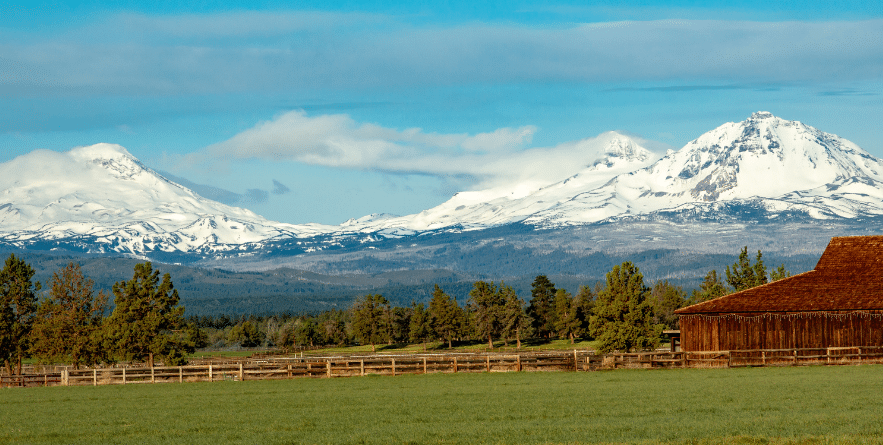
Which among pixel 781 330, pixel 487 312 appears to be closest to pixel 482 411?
pixel 781 330

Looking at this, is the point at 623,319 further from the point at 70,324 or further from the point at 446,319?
the point at 446,319

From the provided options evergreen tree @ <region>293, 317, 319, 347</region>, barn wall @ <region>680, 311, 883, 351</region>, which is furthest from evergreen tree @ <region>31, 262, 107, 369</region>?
evergreen tree @ <region>293, 317, 319, 347</region>

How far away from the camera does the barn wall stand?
52.1m

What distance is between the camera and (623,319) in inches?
2430

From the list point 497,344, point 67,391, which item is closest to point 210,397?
point 67,391

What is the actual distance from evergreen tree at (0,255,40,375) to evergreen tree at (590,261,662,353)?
37967 millimetres

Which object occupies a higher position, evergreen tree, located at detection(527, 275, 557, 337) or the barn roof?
the barn roof

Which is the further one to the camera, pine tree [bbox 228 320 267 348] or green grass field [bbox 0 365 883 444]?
pine tree [bbox 228 320 267 348]

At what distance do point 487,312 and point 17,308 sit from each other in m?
66.8

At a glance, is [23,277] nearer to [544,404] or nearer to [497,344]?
[544,404]

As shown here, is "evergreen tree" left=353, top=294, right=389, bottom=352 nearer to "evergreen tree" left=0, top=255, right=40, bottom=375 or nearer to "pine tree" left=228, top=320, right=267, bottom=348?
"pine tree" left=228, top=320, right=267, bottom=348

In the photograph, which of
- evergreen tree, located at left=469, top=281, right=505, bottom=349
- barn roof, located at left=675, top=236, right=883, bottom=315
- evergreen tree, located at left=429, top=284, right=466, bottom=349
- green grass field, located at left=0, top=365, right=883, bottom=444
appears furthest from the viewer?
evergreen tree, located at left=429, top=284, right=466, bottom=349

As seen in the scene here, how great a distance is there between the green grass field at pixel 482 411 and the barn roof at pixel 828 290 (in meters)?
9.03

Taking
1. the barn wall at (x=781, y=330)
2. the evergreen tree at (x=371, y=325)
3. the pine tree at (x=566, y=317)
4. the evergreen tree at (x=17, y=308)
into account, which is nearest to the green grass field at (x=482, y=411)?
the barn wall at (x=781, y=330)
